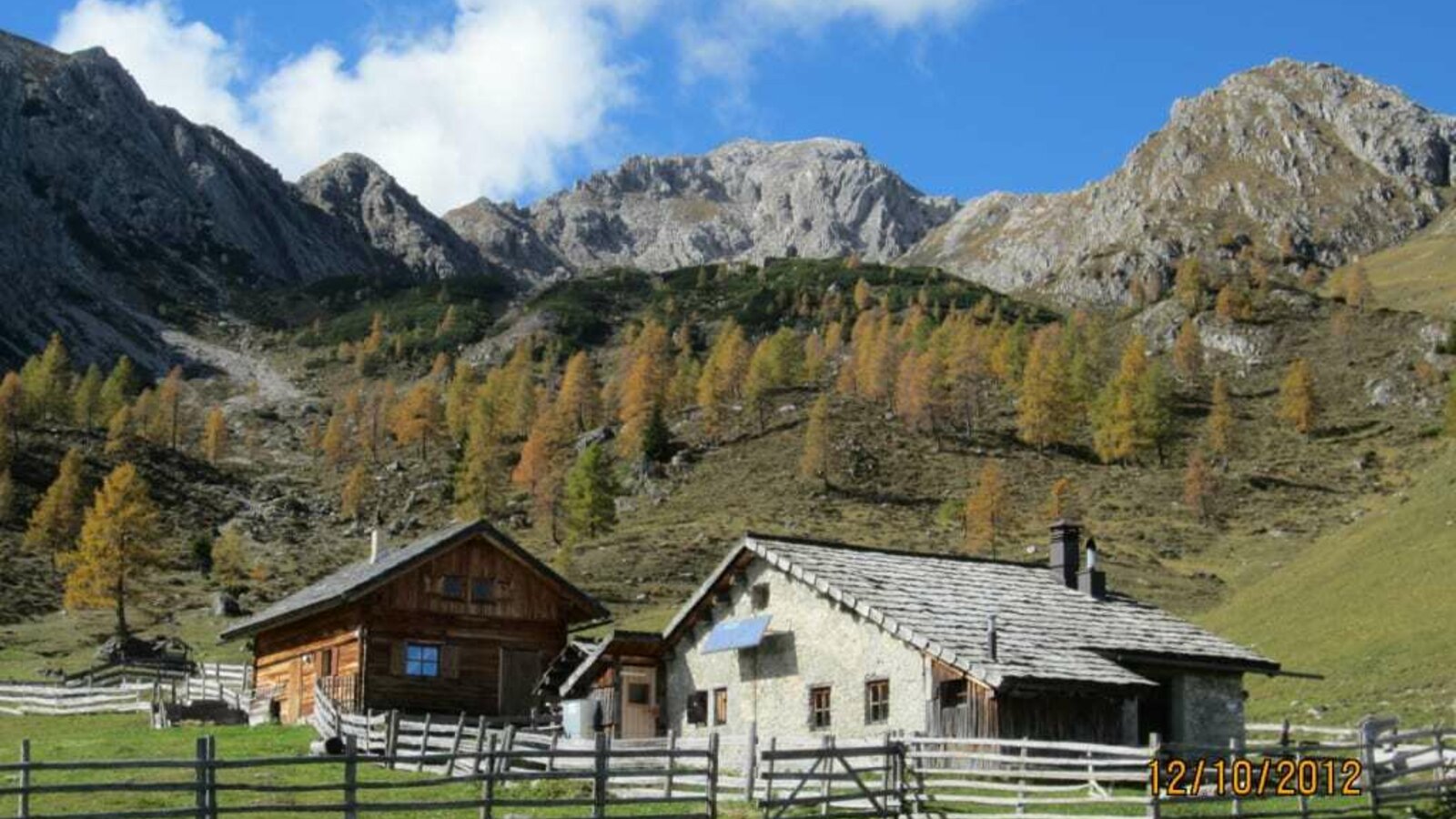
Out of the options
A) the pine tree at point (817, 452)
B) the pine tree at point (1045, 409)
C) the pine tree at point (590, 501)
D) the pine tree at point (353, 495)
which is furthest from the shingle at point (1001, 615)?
the pine tree at point (1045, 409)

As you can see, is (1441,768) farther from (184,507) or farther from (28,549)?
(184,507)

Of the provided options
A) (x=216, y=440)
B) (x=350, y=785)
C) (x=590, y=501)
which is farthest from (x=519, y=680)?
(x=216, y=440)

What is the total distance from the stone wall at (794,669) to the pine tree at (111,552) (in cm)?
5605

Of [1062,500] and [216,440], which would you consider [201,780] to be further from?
[216,440]

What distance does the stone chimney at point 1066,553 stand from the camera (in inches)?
1565

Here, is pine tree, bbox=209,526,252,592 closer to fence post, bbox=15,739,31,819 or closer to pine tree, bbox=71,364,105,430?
pine tree, bbox=71,364,105,430

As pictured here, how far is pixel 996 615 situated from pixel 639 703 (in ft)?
35.5

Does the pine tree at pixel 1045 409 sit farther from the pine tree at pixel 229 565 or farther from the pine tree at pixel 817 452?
the pine tree at pixel 229 565

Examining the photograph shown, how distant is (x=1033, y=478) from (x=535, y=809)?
373 ft

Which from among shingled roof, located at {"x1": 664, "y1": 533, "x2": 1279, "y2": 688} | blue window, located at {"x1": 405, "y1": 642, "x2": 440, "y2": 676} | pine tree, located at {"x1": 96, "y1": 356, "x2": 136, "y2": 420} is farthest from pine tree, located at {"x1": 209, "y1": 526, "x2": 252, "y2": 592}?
shingled roof, located at {"x1": 664, "y1": 533, "x2": 1279, "y2": 688}

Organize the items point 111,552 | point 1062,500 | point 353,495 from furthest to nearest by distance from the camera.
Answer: point 353,495, point 1062,500, point 111,552

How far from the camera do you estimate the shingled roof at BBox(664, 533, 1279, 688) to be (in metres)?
31.7

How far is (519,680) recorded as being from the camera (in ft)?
157

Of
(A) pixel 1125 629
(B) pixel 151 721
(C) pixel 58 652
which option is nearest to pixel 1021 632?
(A) pixel 1125 629
